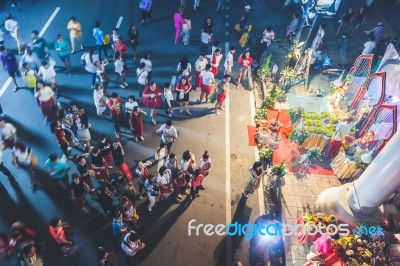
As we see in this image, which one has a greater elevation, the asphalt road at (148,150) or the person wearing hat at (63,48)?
the person wearing hat at (63,48)

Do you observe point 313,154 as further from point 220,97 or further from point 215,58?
point 215,58

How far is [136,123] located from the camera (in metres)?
11.0

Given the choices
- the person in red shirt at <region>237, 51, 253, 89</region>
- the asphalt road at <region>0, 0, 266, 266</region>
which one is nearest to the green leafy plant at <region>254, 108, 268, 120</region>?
the asphalt road at <region>0, 0, 266, 266</region>

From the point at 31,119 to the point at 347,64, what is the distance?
43.6 feet

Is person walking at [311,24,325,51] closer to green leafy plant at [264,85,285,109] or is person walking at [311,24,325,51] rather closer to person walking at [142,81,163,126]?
green leafy plant at [264,85,285,109]

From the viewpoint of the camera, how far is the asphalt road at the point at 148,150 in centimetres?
928

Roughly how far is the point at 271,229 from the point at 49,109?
763 cm

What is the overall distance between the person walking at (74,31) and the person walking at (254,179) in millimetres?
9184

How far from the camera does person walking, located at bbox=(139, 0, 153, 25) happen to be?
15922 mm

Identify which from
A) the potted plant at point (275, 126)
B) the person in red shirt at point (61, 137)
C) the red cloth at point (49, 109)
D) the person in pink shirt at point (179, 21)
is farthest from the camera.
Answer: the person in pink shirt at point (179, 21)

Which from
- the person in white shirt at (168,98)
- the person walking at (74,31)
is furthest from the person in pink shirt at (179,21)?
the person in white shirt at (168,98)

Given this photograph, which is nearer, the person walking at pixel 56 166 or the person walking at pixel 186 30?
the person walking at pixel 56 166

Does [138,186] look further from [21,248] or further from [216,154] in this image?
[21,248]

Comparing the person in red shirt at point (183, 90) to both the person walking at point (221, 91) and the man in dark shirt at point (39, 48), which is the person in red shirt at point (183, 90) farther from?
the man in dark shirt at point (39, 48)
